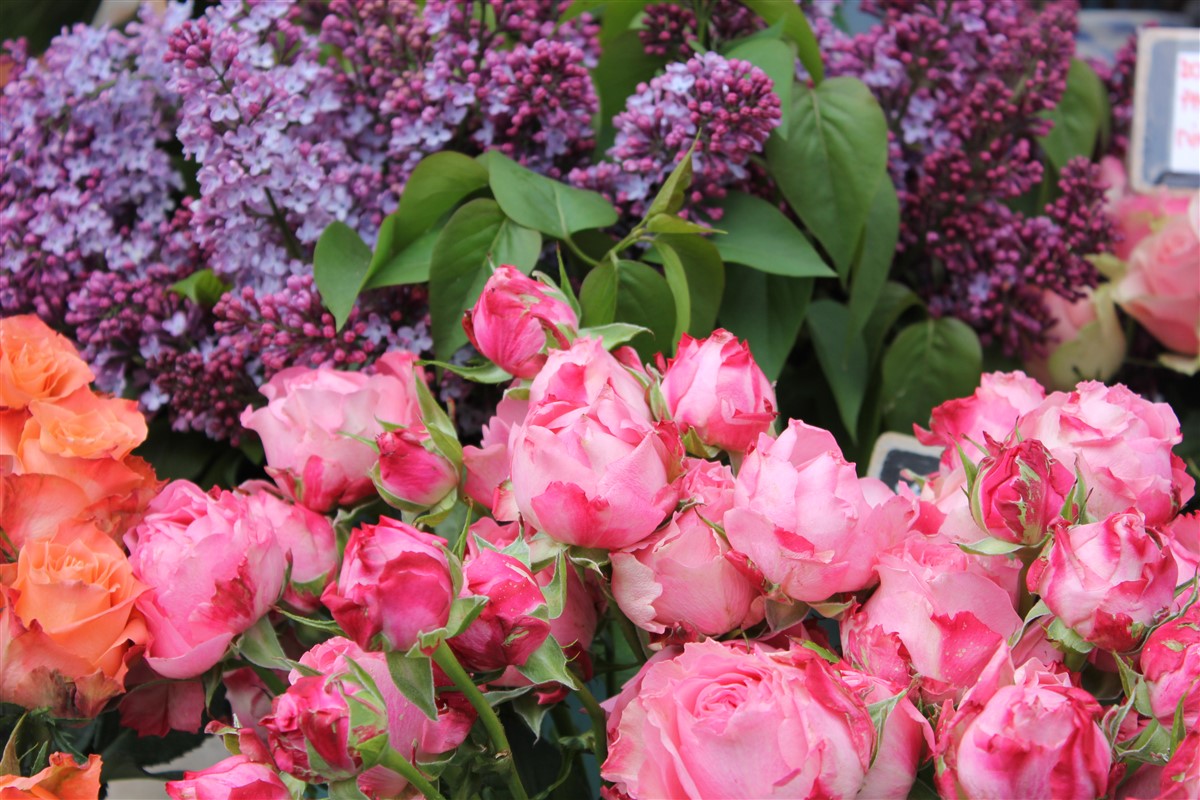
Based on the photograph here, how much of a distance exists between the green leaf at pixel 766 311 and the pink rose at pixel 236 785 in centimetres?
37

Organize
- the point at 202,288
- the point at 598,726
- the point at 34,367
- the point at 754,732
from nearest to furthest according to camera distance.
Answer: the point at 754,732, the point at 598,726, the point at 34,367, the point at 202,288

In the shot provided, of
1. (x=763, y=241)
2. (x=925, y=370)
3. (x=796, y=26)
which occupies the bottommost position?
(x=925, y=370)

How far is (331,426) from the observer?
0.45 m

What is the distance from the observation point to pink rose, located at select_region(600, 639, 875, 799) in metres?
0.28

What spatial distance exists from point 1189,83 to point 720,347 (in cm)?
60

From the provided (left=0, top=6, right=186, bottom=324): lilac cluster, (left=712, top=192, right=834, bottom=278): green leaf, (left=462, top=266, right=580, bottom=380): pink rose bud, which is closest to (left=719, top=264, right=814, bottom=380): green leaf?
(left=712, top=192, right=834, bottom=278): green leaf

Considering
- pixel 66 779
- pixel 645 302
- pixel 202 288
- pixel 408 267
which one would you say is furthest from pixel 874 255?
pixel 66 779

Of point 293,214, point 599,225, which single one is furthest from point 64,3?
point 599,225

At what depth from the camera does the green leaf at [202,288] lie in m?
0.59

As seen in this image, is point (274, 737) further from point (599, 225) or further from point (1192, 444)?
point (1192, 444)

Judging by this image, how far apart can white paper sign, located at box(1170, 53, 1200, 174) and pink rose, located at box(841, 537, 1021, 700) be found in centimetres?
59

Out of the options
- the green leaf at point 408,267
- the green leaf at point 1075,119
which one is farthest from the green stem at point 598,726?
the green leaf at point 1075,119

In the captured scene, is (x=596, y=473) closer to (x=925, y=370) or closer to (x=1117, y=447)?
(x=1117, y=447)

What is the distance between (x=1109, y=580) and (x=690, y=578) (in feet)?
0.39
